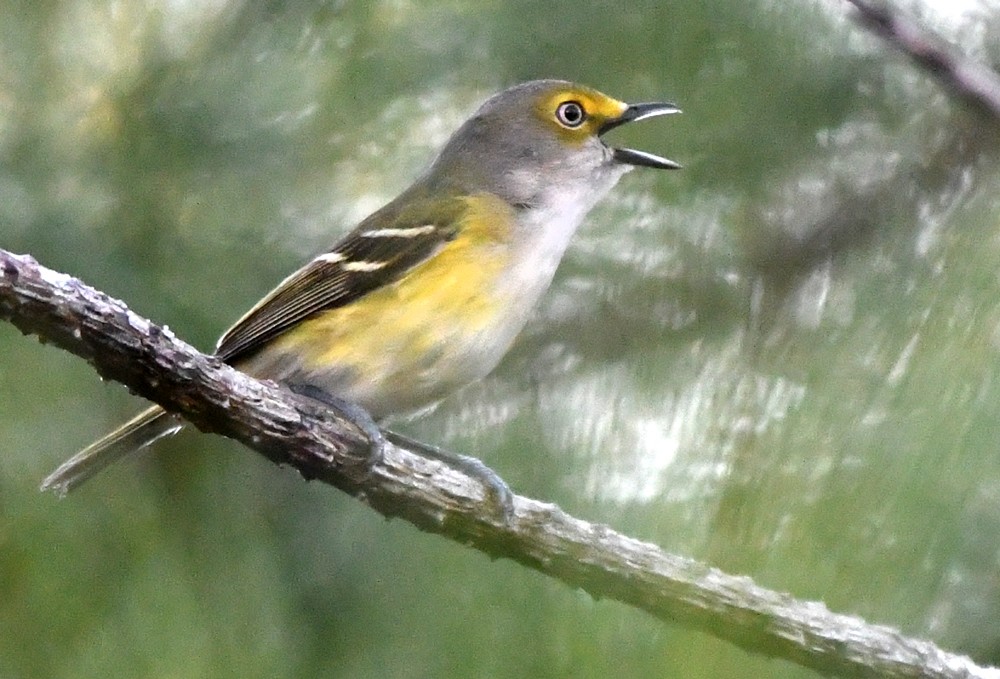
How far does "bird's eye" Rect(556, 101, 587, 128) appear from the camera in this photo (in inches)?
80.3

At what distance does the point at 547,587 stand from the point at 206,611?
1.00 feet

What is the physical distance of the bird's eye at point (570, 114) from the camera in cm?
204

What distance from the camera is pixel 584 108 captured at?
1985 mm

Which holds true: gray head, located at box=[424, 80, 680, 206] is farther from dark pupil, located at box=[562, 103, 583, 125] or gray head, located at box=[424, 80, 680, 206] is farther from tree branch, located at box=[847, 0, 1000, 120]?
tree branch, located at box=[847, 0, 1000, 120]

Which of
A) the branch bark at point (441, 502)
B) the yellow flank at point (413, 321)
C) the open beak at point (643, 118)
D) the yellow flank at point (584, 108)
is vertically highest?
the yellow flank at point (584, 108)

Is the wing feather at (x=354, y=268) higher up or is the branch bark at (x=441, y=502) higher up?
the wing feather at (x=354, y=268)

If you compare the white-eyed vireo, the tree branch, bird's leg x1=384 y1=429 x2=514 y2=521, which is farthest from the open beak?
the tree branch

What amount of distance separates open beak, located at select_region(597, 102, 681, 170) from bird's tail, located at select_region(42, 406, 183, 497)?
0.63 m

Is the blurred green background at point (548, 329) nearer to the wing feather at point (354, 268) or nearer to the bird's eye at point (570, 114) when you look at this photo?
Result: the wing feather at point (354, 268)

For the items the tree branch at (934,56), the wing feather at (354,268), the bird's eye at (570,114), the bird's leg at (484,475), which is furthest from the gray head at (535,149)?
the tree branch at (934,56)

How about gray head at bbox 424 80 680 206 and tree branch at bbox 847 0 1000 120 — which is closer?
tree branch at bbox 847 0 1000 120

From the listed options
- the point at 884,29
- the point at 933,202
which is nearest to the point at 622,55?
the point at 933,202

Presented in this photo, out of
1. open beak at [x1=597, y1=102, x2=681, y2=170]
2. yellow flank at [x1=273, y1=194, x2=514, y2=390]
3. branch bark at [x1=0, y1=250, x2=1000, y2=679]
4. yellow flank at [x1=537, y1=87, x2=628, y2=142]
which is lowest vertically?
branch bark at [x1=0, y1=250, x2=1000, y2=679]

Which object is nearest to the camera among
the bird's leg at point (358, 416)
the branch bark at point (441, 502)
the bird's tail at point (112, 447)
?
the branch bark at point (441, 502)
